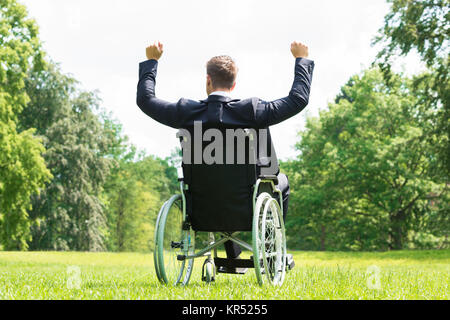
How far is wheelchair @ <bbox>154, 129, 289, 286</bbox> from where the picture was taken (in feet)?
12.6

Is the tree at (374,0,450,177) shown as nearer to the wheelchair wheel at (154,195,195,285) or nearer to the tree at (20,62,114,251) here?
the wheelchair wheel at (154,195,195,285)

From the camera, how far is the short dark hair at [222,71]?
13.3ft

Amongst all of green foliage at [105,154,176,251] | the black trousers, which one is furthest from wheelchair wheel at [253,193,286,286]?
green foliage at [105,154,176,251]

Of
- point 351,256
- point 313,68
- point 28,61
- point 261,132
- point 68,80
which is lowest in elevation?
point 351,256

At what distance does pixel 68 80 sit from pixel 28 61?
1111 centimetres

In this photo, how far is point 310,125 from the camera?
114 ft

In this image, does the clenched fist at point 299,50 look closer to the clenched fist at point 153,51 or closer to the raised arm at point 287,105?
the raised arm at point 287,105

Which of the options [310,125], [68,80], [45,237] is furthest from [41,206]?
[310,125]

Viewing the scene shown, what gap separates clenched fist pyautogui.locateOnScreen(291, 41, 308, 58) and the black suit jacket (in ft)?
0.25

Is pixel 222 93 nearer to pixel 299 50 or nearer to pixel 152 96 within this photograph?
pixel 152 96

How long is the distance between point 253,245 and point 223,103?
1.11 m

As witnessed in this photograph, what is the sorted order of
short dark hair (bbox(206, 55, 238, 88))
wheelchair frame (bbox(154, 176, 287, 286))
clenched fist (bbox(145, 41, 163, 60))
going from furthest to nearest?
1. clenched fist (bbox(145, 41, 163, 60))
2. short dark hair (bbox(206, 55, 238, 88))
3. wheelchair frame (bbox(154, 176, 287, 286))

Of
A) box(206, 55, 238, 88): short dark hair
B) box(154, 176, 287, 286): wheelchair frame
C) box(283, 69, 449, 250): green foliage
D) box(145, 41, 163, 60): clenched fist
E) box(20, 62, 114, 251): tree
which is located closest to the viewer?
box(154, 176, 287, 286): wheelchair frame

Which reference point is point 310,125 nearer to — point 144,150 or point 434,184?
point 434,184
